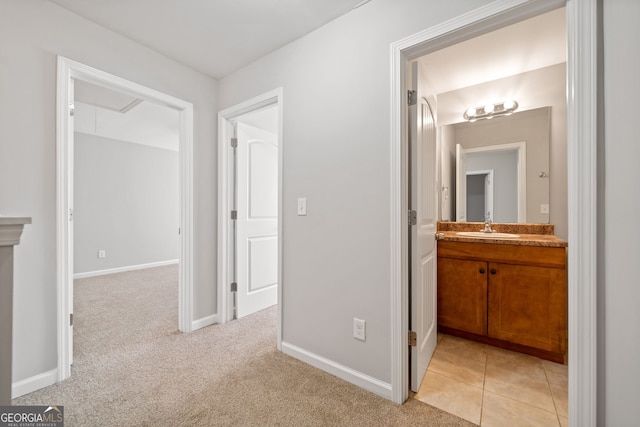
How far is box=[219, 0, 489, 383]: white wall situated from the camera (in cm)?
156

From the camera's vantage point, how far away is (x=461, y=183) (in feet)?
9.25

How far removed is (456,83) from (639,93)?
6.21 feet

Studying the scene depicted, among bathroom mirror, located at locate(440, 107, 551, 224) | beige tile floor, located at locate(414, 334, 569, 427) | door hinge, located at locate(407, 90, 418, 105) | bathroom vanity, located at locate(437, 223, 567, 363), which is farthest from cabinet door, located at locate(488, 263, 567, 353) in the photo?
door hinge, located at locate(407, 90, 418, 105)

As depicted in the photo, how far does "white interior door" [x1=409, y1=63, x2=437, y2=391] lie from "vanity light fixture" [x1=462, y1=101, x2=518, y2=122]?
39.8 inches

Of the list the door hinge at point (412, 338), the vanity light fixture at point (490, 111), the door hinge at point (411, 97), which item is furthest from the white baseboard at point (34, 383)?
the vanity light fixture at point (490, 111)

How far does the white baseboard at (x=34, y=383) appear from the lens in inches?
60.1

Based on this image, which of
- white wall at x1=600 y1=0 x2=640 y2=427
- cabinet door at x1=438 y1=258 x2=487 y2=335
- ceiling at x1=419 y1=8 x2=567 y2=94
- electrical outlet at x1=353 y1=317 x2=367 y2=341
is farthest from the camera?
cabinet door at x1=438 y1=258 x2=487 y2=335

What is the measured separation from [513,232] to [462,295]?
857mm

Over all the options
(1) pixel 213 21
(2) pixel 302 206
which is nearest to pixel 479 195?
(2) pixel 302 206

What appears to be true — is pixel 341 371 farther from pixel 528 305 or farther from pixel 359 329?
pixel 528 305

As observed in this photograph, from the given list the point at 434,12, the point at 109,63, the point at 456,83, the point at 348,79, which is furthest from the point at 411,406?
the point at 109,63

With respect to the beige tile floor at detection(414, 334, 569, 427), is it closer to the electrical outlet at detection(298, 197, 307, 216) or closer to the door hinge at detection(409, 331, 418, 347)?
the door hinge at detection(409, 331, 418, 347)

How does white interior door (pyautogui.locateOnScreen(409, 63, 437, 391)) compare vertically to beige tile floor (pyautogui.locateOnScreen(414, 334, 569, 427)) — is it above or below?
above

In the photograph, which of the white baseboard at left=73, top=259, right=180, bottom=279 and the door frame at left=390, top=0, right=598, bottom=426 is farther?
the white baseboard at left=73, top=259, right=180, bottom=279
